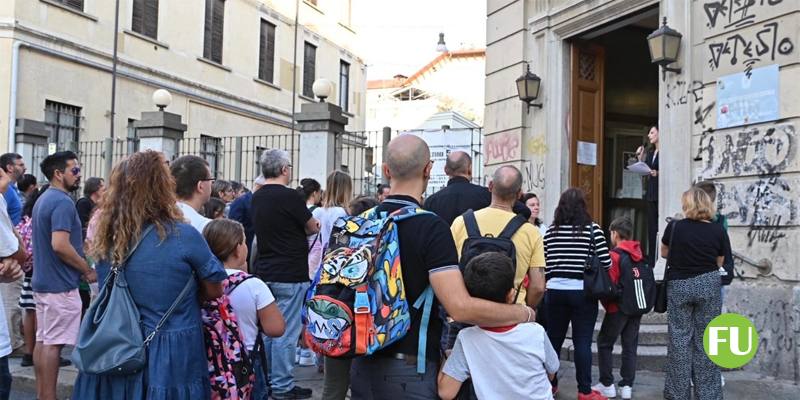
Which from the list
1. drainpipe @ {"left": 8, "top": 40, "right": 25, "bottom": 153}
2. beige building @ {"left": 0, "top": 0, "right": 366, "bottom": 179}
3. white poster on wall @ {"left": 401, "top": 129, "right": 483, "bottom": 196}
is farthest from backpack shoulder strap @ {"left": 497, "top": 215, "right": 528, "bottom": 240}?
drainpipe @ {"left": 8, "top": 40, "right": 25, "bottom": 153}

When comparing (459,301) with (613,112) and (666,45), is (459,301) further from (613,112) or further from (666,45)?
(613,112)

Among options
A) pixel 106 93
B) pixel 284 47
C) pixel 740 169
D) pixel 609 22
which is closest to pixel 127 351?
pixel 740 169

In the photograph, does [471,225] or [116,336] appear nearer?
[116,336]

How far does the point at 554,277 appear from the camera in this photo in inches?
237

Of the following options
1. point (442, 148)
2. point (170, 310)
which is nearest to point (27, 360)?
point (170, 310)

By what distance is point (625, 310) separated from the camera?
6.26 meters

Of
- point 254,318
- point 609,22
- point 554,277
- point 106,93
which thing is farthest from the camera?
point 106,93

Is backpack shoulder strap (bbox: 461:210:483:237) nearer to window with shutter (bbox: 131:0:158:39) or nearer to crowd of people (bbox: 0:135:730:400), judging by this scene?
crowd of people (bbox: 0:135:730:400)

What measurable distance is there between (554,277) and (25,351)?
5279 millimetres

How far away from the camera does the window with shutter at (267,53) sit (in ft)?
92.4

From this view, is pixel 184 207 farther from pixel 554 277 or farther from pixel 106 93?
pixel 106 93

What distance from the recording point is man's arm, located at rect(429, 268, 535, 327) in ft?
9.63

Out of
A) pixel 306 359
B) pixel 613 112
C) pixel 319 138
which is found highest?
pixel 613 112

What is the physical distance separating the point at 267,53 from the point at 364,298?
26819 millimetres
